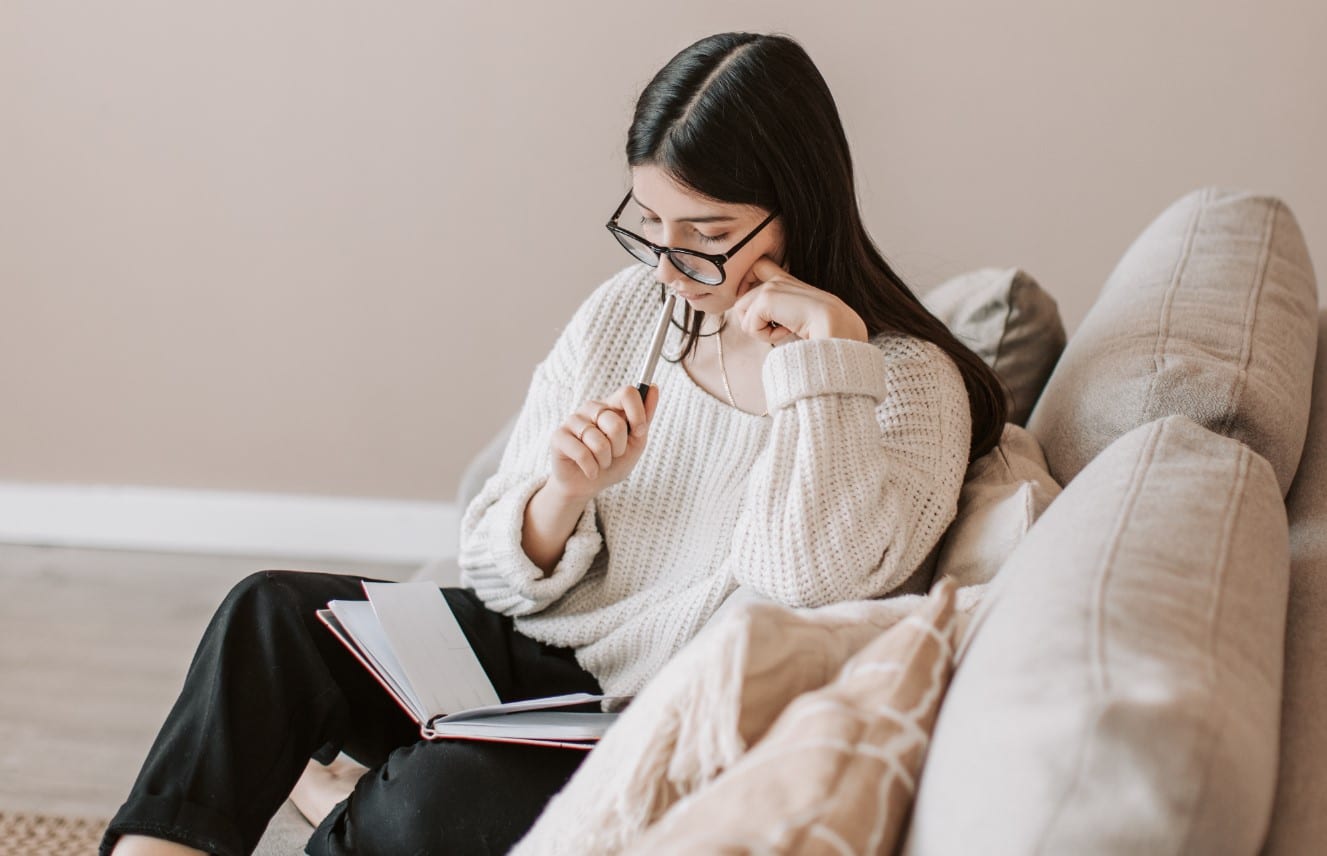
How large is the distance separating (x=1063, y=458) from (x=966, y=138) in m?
1.02

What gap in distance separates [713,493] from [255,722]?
21.2 inches

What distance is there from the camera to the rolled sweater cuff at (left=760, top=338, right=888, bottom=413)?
1.25m

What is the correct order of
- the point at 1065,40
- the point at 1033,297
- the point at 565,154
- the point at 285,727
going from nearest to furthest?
the point at 285,727 → the point at 1033,297 → the point at 1065,40 → the point at 565,154

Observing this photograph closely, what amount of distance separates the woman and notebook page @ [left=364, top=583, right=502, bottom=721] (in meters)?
0.06

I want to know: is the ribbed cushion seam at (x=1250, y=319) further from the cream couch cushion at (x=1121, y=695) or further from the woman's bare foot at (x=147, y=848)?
the woman's bare foot at (x=147, y=848)

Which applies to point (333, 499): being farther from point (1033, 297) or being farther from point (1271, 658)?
point (1271, 658)

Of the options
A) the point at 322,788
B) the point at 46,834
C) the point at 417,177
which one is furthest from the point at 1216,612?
the point at 417,177

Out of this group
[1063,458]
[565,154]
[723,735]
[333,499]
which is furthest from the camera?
[333,499]

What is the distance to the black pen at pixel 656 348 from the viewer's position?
4.49 feet

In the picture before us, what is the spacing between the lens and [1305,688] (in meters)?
0.86

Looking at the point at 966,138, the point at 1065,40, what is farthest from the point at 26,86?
the point at 1065,40

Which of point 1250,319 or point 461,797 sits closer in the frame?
point 461,797

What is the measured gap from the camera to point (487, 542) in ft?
4.72

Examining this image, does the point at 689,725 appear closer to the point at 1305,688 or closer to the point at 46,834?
the point at 1305,688
